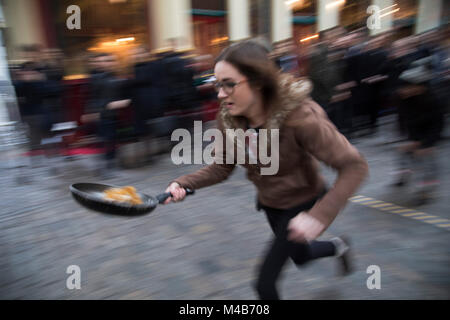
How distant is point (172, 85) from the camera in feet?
20.4

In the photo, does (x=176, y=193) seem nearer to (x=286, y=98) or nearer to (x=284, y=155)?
(x=284, y=155)

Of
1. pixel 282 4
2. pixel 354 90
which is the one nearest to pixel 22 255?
pixel 354 90

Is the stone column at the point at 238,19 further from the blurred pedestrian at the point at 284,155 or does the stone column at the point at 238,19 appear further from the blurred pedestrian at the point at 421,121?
the blurred pedestrian at the point at 284,155

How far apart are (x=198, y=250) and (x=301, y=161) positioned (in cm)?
183

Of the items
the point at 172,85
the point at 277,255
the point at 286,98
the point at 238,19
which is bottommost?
the point at 277,255

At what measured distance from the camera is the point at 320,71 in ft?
20.0

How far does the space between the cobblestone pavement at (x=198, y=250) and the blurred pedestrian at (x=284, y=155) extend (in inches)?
39.4

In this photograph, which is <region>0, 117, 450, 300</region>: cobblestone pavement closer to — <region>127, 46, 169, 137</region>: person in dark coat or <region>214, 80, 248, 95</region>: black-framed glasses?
<region>127, 46, 169, 137</region>: person in dark coat

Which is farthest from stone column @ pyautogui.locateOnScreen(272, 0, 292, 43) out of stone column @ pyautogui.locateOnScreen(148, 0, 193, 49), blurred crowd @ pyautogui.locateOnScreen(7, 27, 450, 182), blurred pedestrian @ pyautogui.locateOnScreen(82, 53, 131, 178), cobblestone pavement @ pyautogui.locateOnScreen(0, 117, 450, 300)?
cobblestone pavement @ pyautogui.locateOnScreen(0, 117, 450, 300)

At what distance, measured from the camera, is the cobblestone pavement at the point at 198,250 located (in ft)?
9.21

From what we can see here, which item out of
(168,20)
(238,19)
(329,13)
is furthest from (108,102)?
(329,13)

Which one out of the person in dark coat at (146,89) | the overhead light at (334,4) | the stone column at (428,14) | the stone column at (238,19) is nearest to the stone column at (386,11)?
the stone column at (428,14)

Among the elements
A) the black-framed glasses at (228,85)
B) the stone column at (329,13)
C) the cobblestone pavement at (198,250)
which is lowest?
the cobblestone pavement at (198,250)
